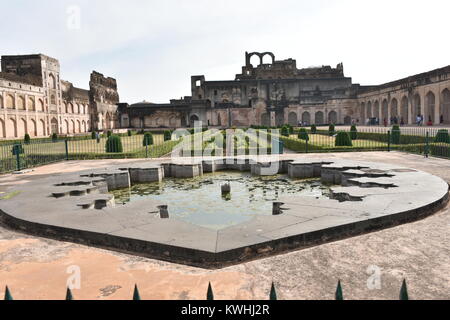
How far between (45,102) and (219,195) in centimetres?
3145

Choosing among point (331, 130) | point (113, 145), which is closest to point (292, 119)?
point (331, 130)

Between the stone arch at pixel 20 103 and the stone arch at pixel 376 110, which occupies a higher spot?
the stone arch at pixel 20 103

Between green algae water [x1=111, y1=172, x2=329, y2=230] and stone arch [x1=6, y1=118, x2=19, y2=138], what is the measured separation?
24.5 meters

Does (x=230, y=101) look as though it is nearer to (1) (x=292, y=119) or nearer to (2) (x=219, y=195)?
(1) (x=292, y=119)

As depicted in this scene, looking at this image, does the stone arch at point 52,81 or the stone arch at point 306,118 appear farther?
the stone arch at point 306,118

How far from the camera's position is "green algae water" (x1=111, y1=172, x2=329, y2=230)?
5109mm

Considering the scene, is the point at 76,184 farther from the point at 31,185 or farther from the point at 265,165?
the point at 265,165

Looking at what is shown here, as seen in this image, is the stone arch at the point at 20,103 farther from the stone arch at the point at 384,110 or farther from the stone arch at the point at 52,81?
the stone arch at the point at 384,110

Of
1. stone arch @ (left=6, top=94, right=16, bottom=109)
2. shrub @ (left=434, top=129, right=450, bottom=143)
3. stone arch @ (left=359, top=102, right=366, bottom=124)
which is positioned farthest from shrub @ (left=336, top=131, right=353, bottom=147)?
stone arch @ (left=359, top=102, right=366, bottom=124)

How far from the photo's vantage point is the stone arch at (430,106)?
2560 cm

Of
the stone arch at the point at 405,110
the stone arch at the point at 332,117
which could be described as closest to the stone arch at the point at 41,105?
the stone arch at the point at 332,117

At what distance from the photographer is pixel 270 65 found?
162 ft

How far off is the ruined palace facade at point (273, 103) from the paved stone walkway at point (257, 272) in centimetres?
3249

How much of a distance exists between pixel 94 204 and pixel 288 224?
2760mm
